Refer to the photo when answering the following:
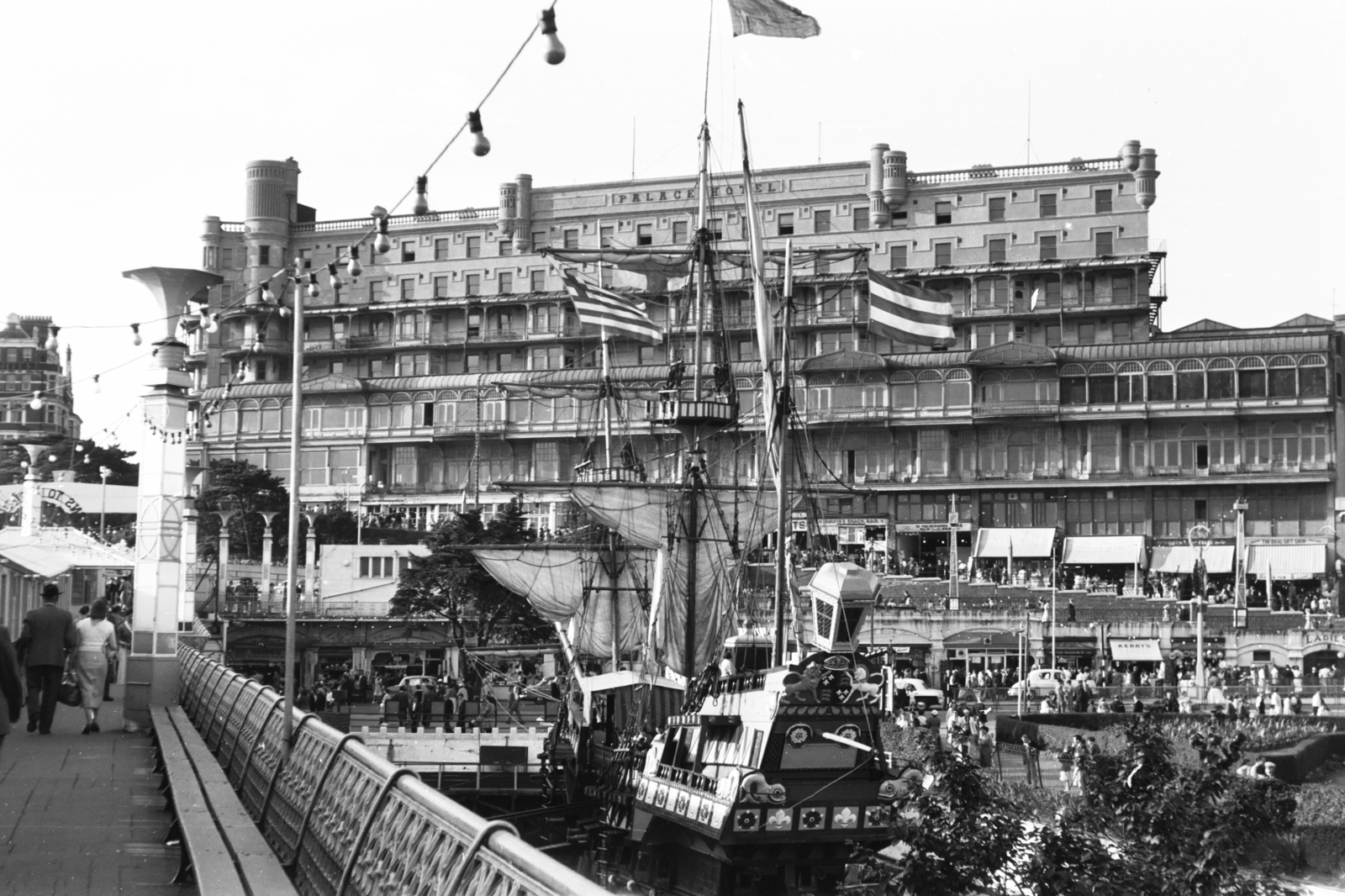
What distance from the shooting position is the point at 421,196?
645 inches

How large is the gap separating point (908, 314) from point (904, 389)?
184 feet

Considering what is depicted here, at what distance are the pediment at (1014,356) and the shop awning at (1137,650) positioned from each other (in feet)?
81.1

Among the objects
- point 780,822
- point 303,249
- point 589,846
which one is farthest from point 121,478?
point 780,822

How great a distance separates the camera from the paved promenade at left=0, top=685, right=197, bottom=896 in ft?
37.6

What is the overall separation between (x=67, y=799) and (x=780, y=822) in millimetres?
16201

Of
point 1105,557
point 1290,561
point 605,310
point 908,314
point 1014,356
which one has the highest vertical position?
point 1014,356

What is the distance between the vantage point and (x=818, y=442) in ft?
332

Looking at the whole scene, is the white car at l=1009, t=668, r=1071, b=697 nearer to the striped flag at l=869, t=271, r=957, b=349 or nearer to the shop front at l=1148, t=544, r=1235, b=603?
the striped flag at l=869, t=271, r=957, b=349

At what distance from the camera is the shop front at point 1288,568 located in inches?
3423

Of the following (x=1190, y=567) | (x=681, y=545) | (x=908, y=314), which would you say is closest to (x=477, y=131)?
(x=908, y=314)

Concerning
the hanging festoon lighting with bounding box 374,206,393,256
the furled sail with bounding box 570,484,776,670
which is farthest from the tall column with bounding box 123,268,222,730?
the furled sail with bounding box 570,484,776,670

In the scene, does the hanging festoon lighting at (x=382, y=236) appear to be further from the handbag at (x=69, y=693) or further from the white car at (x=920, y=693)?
the white car at (x=920, y=693)

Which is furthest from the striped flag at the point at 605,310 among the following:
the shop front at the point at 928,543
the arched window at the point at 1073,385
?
the arched window at the point at 1073,385

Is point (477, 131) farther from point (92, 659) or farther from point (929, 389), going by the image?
point (929, 389)
